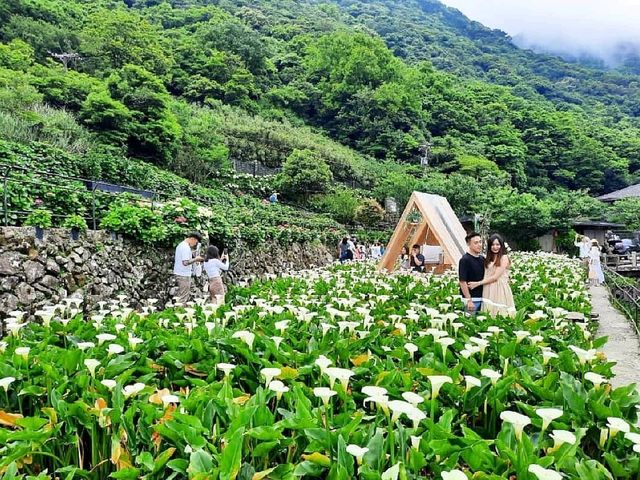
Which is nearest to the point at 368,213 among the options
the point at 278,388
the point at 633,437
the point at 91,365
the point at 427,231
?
the point at 427,231

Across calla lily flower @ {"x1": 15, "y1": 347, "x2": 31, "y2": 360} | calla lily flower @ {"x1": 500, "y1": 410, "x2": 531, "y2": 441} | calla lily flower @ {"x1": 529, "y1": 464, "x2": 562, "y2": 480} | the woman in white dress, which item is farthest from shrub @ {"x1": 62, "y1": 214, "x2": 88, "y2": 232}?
the woman in white dress

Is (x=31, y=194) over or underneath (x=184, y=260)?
over

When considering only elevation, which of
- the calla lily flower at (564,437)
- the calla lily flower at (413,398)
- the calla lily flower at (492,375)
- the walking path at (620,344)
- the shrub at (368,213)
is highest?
the calla lily flower at (564,437)

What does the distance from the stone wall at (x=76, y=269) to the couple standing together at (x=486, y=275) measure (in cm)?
524

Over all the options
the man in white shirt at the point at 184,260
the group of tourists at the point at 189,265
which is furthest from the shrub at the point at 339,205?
the man in white shirt at the point at 184,260

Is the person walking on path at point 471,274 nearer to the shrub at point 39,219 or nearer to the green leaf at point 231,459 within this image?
the green leaf at point 231,459

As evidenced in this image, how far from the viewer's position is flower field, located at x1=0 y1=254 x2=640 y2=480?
1.70 m

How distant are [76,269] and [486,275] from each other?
18.2ft

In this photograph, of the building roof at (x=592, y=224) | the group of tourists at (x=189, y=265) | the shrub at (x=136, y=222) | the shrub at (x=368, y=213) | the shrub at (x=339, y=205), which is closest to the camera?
the group of tourists at (x=189, y=265)

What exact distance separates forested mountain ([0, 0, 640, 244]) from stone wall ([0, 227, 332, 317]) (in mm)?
7125

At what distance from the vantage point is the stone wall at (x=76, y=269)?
255 inches

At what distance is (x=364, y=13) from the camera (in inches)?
3674

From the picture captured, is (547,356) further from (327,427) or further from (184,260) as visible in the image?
(184,260)

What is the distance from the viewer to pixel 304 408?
1941mm
